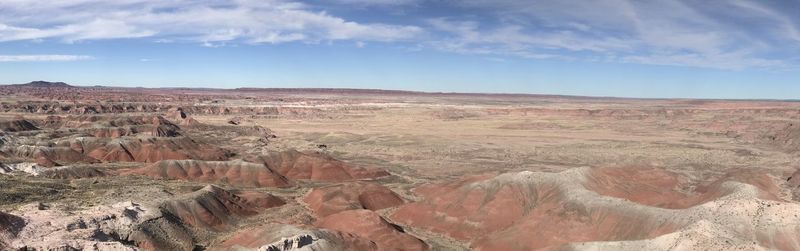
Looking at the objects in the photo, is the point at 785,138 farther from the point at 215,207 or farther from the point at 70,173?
the point at 70,173

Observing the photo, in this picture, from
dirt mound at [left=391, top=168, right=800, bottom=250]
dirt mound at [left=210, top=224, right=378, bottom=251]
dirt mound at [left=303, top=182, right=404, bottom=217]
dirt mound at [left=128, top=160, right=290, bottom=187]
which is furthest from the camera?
dirt mound at [left=128, top=160, right=290, bottom=187]

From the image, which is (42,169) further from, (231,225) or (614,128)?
(614,128)

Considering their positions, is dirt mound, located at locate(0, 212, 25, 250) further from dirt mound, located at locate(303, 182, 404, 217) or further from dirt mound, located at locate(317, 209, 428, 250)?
dirt mound, located at locate(303, 182, 404, 217)

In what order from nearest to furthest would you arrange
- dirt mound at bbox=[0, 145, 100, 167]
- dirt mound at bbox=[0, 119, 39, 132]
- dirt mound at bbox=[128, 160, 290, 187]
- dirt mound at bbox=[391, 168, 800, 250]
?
dirt mound at bbox=[391, 168, 800, 250], dirt mound at bbox=[128, 160, 290, 187], dirt mound at bbox=[0, 145, 100, 167], dirt mound at bbox=[0, 119, 39, 132]

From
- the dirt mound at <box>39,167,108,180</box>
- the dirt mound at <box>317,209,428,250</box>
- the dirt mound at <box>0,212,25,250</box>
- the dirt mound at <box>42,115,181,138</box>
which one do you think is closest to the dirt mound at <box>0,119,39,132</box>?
the dirt mound at <box>42,115,181,138</box>

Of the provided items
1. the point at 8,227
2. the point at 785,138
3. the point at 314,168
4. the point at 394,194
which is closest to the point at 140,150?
the point at 314,168

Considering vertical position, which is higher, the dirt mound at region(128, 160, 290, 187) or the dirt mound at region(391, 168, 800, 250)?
the dirt mound at region(391, 168, 800, 250)

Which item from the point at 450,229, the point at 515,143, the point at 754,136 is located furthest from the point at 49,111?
the point at 754,136

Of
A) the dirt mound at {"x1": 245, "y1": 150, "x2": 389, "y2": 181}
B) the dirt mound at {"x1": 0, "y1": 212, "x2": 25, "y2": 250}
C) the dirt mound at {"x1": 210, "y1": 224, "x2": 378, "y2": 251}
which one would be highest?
the dirt mound at {"x1": 0, "y1": 212, "x2": 25, "y2": 250}
